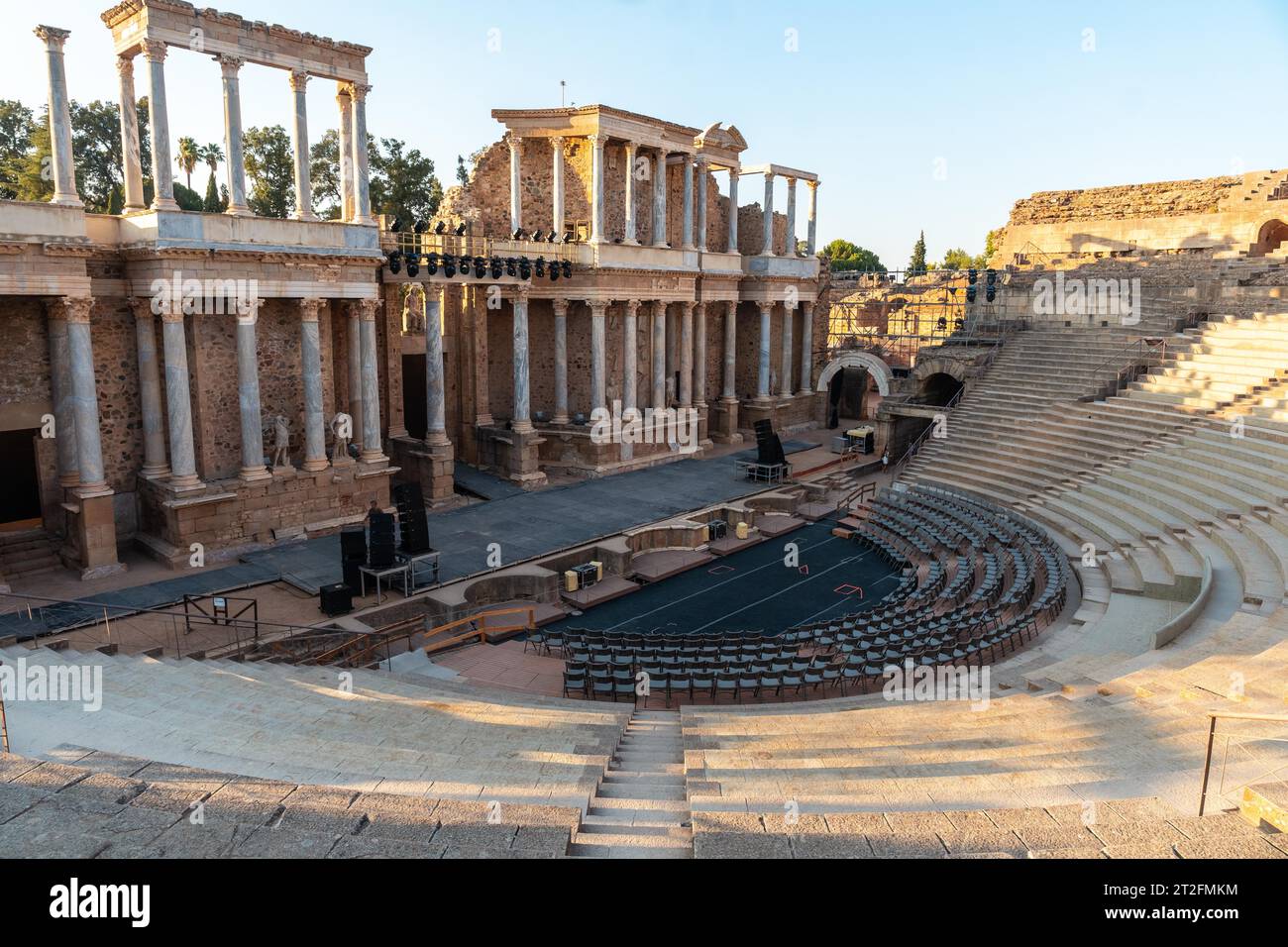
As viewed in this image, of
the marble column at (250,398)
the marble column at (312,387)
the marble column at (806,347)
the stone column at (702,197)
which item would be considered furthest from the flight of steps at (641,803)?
the marble column at (806,347)

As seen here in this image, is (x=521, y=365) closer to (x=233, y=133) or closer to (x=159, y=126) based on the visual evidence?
(x=233, y=133)

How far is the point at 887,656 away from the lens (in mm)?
14445

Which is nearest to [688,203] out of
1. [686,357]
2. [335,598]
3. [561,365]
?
[686,357]

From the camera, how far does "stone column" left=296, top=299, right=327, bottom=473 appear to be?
22.5 m

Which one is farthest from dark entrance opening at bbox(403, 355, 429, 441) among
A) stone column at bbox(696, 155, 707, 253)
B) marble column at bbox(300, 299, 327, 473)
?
stone column at bbox(696, 155, 707, 253)

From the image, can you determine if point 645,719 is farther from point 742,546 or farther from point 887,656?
point 742,546

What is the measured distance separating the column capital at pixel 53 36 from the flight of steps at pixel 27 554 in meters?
10.5

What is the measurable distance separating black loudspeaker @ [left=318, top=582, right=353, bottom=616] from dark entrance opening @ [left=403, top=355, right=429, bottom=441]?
12922 mm

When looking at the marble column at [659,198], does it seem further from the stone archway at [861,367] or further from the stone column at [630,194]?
the stone archway at [861,367]

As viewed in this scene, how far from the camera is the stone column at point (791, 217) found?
38.1 metres

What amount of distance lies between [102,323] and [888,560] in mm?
19874

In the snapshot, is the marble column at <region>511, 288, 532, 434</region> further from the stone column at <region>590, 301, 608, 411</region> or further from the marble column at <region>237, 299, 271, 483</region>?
the marble column at <region>237, 299, 271, 483</region>

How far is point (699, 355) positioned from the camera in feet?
118
